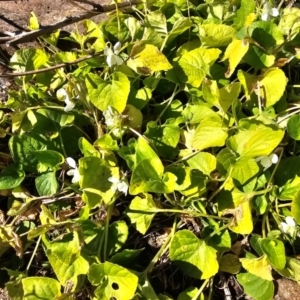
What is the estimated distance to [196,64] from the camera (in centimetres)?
138

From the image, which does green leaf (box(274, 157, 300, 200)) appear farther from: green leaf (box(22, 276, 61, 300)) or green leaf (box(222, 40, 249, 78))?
green leaf (box(22, 276, 61, 300))

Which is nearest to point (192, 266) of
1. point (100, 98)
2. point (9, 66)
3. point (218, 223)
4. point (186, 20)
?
point (218, 223)

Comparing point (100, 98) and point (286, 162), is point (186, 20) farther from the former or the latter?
point (286, 162)

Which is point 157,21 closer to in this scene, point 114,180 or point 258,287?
point 114,180

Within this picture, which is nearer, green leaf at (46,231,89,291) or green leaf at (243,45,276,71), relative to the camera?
green leaf at (46,231,89,291)

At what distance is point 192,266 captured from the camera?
1244mm

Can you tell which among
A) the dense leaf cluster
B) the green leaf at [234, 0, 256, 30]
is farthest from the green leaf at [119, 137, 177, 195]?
the green leaf at [234, 0, 256, 30]

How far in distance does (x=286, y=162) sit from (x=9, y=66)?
75 cm

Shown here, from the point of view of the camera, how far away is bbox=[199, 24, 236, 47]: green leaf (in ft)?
4.57

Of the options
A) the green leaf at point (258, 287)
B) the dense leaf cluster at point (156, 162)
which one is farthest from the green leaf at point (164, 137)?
the green leaf at point (258, 287)

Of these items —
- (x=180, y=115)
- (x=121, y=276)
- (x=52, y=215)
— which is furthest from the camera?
(x=180, y=115)

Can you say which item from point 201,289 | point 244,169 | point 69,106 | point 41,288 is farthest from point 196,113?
point 41,288

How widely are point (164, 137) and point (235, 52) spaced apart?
0.26 meters

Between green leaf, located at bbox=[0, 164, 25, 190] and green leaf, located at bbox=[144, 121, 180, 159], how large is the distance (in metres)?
0.32
